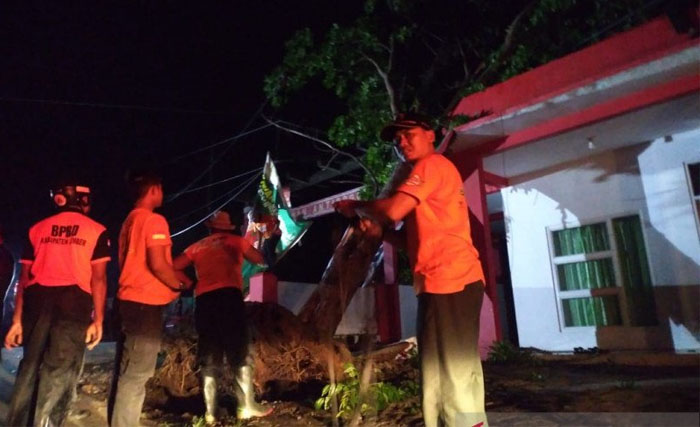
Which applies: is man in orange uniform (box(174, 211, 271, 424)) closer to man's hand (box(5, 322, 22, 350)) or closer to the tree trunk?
man's hand (box(5, 322, 22, 350))

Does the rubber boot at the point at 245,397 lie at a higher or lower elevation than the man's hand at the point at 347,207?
lower

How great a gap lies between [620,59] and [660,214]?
7.39ft

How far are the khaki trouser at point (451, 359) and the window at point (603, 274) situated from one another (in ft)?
16.9

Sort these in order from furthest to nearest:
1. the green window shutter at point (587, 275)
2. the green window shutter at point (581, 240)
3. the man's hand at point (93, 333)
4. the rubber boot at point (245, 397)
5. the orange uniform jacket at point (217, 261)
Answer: the green window shutter at point (581, 240), the green window shutter at point (587, 275), the orange uniform jacket at point (217, 261), the rubber boot at point (245, 397), the man's hand at point (93, 333)

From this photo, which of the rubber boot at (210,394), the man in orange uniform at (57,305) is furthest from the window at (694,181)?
the man in orange uniform at (57,305)

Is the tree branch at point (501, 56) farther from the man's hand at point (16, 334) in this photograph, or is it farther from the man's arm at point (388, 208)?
the man's hand at point (16, 334)

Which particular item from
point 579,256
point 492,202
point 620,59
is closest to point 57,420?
point 620,59

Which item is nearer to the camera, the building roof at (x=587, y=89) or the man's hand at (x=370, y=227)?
the man's hand at (x=370, y=227)

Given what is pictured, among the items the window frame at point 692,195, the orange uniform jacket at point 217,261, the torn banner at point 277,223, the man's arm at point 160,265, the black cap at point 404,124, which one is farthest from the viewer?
the torn banner at point 277,223

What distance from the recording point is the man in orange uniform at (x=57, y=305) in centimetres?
345

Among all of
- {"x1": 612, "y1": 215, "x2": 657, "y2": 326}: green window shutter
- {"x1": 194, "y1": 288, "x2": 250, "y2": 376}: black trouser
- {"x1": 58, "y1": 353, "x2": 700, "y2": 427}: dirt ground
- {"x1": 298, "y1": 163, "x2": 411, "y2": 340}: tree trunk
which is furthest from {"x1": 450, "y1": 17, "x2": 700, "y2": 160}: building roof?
{"x1": 194, "y1": 288, "x2": 250, "y2": 376}: black trouser

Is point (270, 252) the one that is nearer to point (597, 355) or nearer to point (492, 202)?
point (492, 202)

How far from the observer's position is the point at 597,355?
632cm

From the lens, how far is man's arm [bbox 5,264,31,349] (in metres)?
3.59
